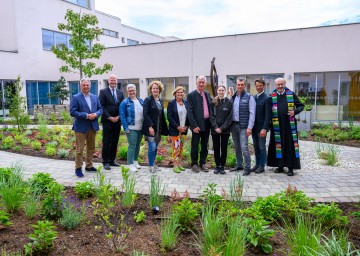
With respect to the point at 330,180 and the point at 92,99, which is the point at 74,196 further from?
the point at 330,180

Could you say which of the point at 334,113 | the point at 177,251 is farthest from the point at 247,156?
the point at 334,113

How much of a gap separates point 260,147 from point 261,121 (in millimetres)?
513

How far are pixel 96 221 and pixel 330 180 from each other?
13.5 ft

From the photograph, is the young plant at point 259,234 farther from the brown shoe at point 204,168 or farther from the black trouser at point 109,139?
the black trouser at point 109,139

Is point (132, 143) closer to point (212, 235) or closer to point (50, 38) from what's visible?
point (212, 235)

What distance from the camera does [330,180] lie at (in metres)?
5.22

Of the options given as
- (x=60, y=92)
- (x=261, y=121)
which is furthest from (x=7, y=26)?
(x=261, y=121)

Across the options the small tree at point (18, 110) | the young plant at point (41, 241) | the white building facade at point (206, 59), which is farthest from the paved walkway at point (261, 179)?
the white building facade at point (206, 59)

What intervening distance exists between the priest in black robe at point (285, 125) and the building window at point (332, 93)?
10.5 metres

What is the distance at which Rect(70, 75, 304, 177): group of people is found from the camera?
5523mm

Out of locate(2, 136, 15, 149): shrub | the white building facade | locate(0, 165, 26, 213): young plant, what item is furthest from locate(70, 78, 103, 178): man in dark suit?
the white building facade

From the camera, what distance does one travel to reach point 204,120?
18.6 ft

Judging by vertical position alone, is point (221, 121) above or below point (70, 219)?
above

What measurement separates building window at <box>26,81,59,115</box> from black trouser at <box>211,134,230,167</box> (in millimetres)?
18221
